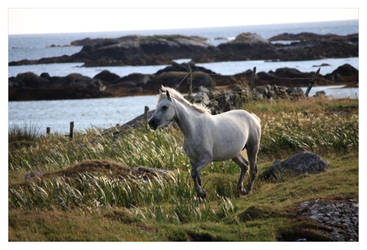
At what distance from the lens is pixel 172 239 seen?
20.3 feet

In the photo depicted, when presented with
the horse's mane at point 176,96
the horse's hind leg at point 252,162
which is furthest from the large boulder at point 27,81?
the horse's hind leg at point 252,162

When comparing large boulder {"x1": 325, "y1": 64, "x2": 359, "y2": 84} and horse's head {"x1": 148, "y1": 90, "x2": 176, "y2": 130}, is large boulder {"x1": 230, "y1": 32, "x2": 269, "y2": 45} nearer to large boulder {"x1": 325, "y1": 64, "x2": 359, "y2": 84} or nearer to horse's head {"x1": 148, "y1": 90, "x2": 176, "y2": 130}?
large boulder {"x1": 325, "y1": 64, "x2": 359, "y2": 84}

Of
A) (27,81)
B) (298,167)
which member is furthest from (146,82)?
(298,167)

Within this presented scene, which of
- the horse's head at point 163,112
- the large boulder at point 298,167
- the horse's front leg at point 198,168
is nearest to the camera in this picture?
the horse's head at point 163,112

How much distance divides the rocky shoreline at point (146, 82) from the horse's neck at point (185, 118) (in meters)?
6.73

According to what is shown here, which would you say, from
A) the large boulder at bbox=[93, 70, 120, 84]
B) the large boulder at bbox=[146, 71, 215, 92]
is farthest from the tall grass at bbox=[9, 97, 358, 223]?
the large boulder at bbox=[146, 71, 215, 92]

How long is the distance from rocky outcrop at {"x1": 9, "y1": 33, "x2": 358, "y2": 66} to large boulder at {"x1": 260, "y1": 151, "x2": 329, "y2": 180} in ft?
13.1

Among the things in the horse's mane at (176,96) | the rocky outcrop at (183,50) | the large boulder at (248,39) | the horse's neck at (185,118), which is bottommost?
the horse's neck at (185,118)

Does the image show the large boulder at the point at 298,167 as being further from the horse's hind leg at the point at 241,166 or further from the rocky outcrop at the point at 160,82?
the rocky outcrop at the point at 160,82

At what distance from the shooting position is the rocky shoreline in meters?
13.0

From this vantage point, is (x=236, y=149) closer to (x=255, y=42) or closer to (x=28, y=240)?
(x=28, y=240)

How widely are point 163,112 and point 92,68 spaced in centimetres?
978

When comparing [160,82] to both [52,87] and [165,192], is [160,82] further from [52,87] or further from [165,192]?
[165,192]

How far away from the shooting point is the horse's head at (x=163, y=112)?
21.2 feet
